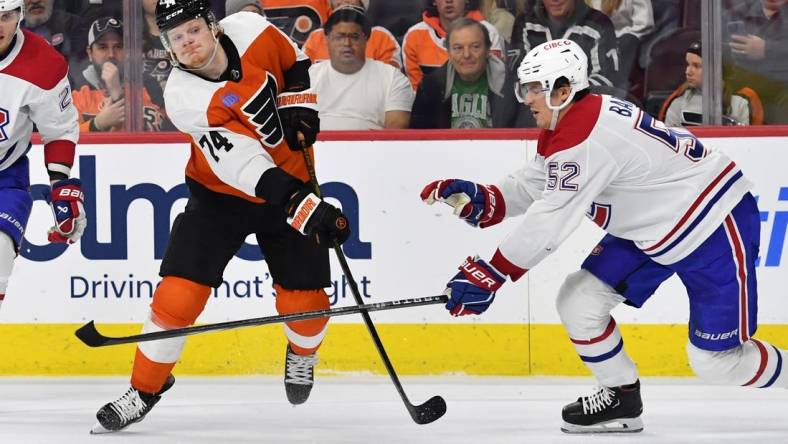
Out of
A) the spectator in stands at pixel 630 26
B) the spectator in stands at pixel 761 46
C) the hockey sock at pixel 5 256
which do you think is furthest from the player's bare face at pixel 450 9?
the hockey sock at pixel 5 256

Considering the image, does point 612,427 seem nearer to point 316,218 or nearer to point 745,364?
point 745,364

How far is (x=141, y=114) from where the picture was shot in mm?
4961

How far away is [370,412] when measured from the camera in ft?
13.5

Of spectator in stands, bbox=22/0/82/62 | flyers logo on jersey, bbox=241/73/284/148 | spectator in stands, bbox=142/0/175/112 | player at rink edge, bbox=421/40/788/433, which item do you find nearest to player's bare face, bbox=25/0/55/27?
spectator in stands, bbox=22/0/82/62

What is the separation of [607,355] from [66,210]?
1.60m

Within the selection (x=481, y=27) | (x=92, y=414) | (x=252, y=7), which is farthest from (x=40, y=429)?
(x=481, y=27)

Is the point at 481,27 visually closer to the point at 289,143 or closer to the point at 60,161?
the point at 289,143

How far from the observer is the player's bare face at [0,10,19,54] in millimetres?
3764

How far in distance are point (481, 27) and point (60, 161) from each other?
1.69 meters

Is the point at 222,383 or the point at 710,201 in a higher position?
the point at 710,201

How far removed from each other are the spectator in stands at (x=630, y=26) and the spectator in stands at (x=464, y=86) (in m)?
0.43

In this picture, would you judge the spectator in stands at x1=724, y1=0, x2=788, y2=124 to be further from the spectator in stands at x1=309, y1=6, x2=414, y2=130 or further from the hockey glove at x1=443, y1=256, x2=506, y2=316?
the hockey glove at x1=443, y1=256, x2=506, y2=316

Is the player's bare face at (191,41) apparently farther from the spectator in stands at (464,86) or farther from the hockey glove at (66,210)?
the spectator in stands at (464,86)

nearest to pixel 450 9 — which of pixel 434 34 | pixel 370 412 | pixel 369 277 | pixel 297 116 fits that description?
pixel 434 34
